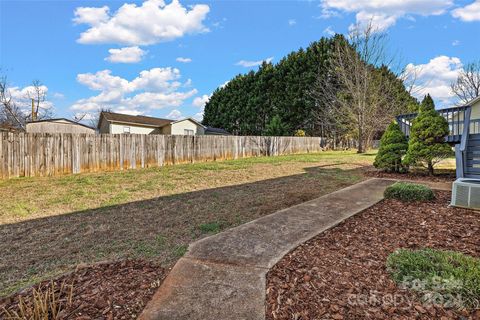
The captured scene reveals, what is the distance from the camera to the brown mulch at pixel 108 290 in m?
1.76

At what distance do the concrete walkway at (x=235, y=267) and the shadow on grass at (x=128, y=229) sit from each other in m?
0.33

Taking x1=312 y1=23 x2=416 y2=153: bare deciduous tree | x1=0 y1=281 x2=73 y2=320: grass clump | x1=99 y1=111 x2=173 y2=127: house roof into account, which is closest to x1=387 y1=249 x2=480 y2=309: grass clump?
x1=0 y1=281 x2=73 y2=320: grass clump

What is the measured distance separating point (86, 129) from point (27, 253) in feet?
73.1

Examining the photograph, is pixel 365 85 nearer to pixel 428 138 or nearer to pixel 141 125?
pixel 428 138

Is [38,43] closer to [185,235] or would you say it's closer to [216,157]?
[216,157]

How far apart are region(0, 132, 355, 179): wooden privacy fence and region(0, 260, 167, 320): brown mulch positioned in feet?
27.0

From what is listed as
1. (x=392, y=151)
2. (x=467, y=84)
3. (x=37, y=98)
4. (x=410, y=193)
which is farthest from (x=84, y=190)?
(x=467, y=84)

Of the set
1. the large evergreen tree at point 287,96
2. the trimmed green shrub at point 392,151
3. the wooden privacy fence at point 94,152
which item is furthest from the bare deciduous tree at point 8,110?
the trimmed green shrub at point 392,151

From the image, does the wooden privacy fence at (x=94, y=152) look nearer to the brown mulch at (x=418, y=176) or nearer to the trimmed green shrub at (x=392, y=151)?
the brown mulch at (x=418, y=176)

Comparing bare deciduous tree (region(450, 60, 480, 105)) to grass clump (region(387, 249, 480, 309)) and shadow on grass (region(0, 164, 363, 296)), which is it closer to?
shadow on grass (region(0, 164, 363, 296))

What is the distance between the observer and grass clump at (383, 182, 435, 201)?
4715 millimetres

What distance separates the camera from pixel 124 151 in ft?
34.7

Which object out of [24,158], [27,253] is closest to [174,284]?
[27,253]

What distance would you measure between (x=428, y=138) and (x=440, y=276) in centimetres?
677
